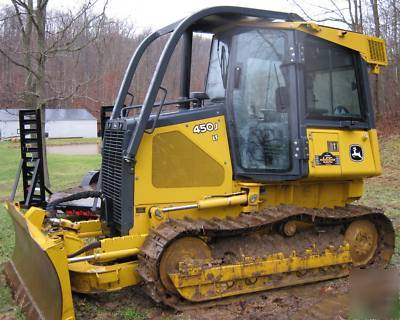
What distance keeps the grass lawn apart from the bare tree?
3.28 m

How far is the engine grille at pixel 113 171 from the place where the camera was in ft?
17.9

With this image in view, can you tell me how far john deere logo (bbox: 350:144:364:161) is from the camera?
604cm

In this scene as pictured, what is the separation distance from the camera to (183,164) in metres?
5.60

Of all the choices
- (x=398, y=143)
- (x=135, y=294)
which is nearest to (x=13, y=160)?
(x=398, y=143)

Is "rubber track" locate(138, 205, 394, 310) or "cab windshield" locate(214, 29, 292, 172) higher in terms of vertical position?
"cab windshield" locate(214, 29, 292, 172)

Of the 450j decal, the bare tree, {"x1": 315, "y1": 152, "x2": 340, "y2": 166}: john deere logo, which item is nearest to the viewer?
the 450j decal

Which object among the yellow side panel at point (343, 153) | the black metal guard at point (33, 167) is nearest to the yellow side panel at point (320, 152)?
the yellow side panel at point (343, 153)

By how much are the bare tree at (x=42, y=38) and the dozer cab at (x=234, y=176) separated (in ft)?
23.9

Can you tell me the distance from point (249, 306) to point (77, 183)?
40.7 feet

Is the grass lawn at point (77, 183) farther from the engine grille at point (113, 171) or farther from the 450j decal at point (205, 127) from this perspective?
the 450j decal at point (205, 127)

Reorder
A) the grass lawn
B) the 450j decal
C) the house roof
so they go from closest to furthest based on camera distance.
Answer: the 450j decal → the grass lawn → the house roof

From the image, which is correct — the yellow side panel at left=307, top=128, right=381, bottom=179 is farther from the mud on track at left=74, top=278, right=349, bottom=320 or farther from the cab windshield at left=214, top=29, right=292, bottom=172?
the mud on track at left=74, top=278, right=349, bottom=320

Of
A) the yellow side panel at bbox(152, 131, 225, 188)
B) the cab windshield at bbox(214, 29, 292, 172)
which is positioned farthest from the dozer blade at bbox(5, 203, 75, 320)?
the cab windshield at bbox(214, 29, 292, 172)

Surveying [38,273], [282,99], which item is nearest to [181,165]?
[282,99]
